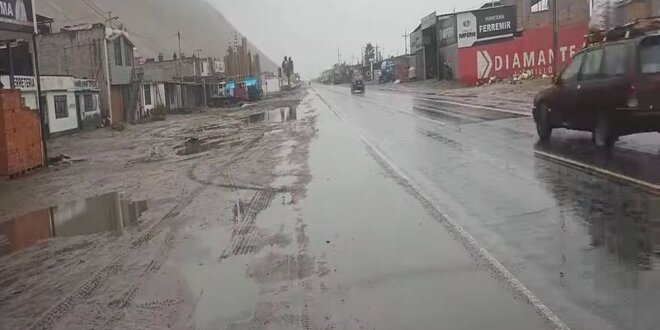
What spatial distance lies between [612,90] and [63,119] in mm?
28901

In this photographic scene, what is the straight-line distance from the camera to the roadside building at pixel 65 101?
2892cm

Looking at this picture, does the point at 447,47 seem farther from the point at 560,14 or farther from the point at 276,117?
the point at 276,117

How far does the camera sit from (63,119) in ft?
110

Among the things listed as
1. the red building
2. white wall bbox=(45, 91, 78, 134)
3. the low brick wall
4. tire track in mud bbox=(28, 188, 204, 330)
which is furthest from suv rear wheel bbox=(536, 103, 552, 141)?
the red building

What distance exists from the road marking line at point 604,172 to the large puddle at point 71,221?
274 inches

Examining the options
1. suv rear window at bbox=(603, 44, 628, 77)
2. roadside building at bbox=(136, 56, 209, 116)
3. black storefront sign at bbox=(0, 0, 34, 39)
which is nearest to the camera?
suv rear window at bbox=(603, 44, 628, 77)

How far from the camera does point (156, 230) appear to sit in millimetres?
8539

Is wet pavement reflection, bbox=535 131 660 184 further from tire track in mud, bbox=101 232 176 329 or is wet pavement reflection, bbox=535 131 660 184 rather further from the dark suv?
tire track in mud, bbox=101 232 176 329

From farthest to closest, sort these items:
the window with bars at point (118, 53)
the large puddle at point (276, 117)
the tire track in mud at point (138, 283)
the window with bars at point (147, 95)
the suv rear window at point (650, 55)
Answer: the window with bars at point (147, 95) → the window with bars at point (118, 53) → the large puddle at point (276, 117) → the suv rear window at point (650, 55) → the tire track in mud at point (138, 283)

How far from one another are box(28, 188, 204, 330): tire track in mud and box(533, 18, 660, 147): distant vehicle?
819 centimetres

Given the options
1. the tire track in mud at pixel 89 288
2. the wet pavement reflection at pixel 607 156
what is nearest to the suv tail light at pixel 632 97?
the wet pavement reflection at pixel 607 156

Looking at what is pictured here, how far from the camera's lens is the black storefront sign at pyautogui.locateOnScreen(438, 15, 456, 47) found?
65312 mm

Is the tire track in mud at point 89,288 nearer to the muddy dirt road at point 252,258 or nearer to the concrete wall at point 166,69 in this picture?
the muddy dirt road at point 252,258

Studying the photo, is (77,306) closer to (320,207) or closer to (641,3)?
(320,207)
